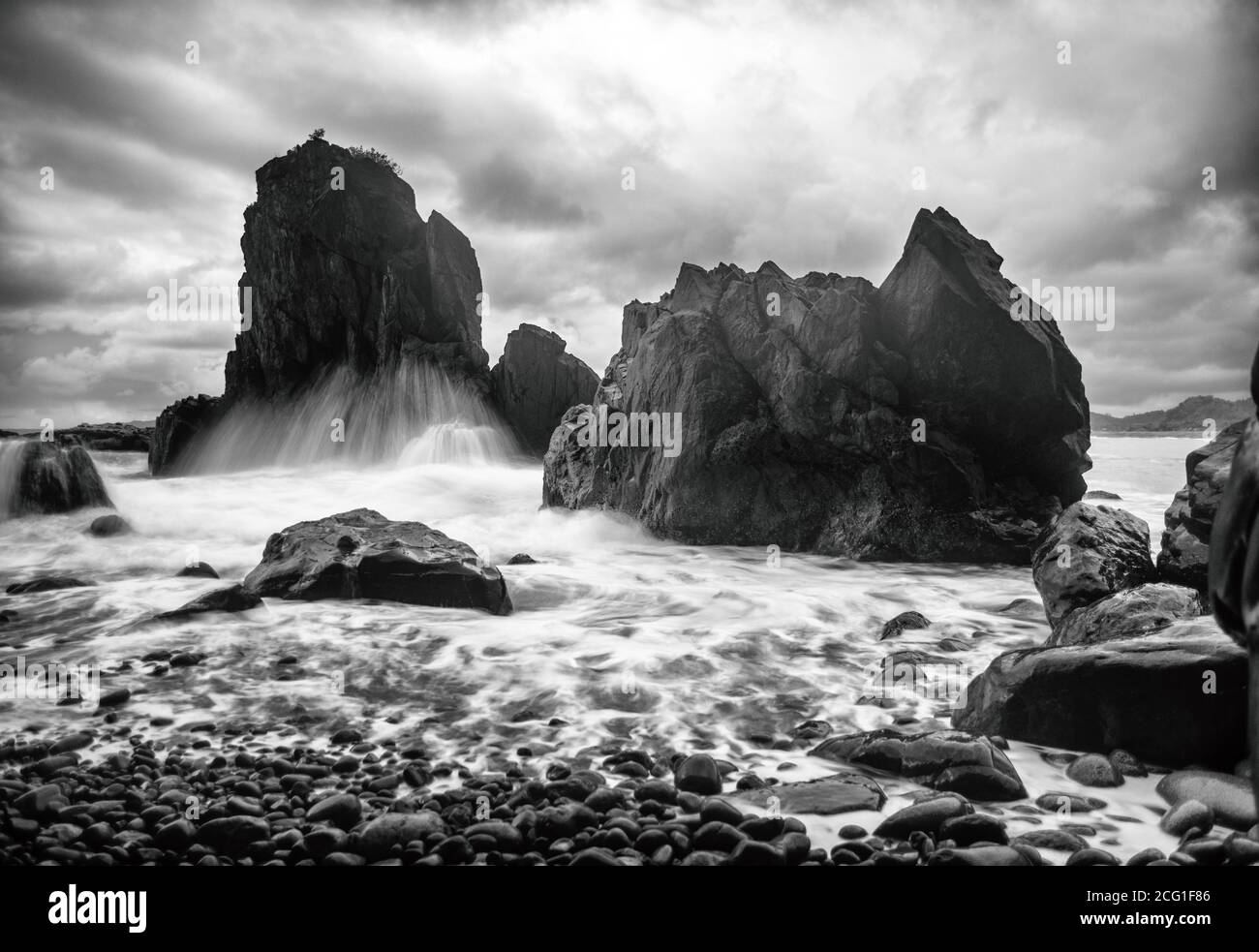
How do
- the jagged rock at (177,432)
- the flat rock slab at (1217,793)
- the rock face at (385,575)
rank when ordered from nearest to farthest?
the flat rock slab at (1217,793) < the rock face at (385,575) < the jagged rock at (177,432)

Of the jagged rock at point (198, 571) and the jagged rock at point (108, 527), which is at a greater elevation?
the jagged rock at point (108, 527)

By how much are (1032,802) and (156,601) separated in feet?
35.1

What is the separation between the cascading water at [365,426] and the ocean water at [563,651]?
22894mm

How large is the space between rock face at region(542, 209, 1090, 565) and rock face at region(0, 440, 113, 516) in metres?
14.1

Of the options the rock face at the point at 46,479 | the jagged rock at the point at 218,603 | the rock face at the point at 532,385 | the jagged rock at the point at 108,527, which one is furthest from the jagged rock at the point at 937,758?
the rock face at the point at 532,385

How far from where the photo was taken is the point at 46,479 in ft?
57.3

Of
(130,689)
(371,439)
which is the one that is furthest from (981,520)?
(371,439)

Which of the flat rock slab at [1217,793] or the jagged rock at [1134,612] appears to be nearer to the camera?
the flat rock slab at [1217,793]

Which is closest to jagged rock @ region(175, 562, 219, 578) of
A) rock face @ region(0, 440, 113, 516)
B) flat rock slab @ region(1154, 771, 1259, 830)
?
rock face @ region(0, 440, 113, 516)

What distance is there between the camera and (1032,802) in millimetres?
4211

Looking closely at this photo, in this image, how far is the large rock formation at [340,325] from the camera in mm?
43125

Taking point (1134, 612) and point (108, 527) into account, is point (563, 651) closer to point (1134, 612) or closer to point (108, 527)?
point (1134, 612)

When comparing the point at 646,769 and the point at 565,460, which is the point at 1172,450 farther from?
the point at 646,769

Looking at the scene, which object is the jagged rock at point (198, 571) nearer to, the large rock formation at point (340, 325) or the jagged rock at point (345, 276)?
the large rock formation at point (340, 325)
